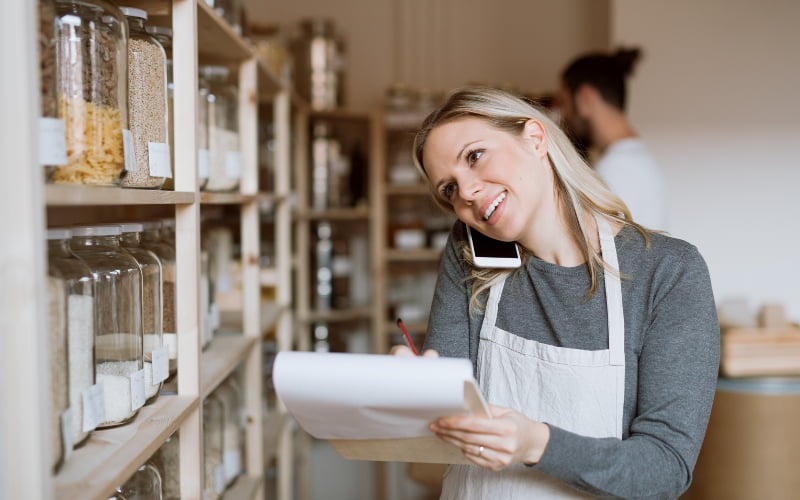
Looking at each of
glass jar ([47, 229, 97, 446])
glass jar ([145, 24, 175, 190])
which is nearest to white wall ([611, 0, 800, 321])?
glass jar ([145, 24, 175, 190])

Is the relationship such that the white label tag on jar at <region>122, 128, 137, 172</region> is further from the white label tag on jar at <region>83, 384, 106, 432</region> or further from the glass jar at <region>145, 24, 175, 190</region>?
the white label tag on jar at <region>83, 384, 106, 432</region>

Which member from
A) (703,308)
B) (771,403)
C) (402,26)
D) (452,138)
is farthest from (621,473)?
(402,26)

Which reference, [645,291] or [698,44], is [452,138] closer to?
[645,291]

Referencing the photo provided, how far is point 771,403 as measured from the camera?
2.38 metres

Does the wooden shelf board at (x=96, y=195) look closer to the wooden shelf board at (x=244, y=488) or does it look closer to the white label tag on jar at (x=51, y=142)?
the white label tag on jar at (x=51, y=142)

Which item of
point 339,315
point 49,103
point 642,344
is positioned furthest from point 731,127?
point 49,103

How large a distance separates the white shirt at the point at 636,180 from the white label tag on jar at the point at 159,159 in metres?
1.58

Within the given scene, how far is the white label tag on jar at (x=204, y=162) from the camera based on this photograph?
1.65 meters

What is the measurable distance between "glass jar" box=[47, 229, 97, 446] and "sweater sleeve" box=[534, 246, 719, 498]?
0.63m

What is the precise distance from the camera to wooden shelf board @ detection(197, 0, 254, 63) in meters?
1.50

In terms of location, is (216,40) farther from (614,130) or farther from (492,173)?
(614,130)

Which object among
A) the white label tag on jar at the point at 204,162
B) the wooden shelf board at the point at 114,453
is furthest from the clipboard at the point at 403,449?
the white label tag on jar at the point at 204,162

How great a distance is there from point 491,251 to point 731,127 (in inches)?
80.1

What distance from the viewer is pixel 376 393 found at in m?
0.99
